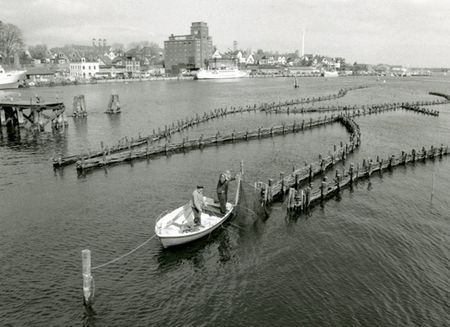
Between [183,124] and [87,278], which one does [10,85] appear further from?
[87,278]

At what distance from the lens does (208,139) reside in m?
50.9

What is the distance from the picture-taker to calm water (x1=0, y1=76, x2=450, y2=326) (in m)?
18.4

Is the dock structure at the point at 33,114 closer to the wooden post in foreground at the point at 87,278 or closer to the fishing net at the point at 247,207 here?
the fishing net at the point at 247,207

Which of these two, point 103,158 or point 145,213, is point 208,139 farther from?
point 145,213

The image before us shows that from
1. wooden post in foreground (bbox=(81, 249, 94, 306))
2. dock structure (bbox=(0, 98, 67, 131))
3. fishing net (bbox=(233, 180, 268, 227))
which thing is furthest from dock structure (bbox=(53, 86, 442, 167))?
wooden post in foreground (bbox=(81, 249, 94, 306))

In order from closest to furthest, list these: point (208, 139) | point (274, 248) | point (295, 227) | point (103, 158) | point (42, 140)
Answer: point (274, 248) → point (295, 227) → point (103, 158) → point (208, 139) → point (42, 140)

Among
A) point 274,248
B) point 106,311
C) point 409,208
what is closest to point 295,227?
point 274,248

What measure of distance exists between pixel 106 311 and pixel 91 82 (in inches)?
7057

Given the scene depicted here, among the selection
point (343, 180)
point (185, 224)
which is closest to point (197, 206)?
point (185, 224)

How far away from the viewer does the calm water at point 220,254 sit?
1844 centimetres

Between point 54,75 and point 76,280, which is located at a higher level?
point 54,75

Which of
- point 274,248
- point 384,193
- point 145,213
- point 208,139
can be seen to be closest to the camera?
point 274,248

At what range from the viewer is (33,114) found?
207 ft

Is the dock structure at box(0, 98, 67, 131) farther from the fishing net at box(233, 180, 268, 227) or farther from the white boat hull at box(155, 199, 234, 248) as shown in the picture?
the fishing net at box(233, 180, 268, 227)
